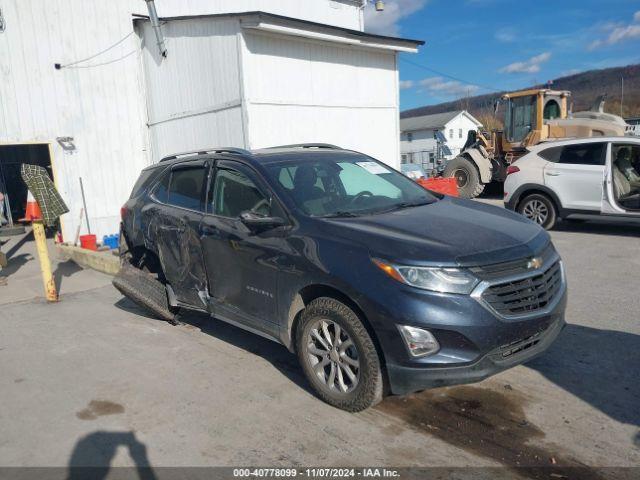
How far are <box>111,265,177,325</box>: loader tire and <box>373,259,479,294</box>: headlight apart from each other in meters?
3.11

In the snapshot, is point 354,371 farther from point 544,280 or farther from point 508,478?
point 544,280

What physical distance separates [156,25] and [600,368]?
407 inches

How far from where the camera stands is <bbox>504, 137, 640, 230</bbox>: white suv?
8.48 meters

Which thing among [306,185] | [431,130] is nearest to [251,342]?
[306,185]

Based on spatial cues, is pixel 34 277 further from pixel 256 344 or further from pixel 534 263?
pixel 534 263

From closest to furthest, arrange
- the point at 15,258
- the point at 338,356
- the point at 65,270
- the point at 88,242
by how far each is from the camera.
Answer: the point at 338,356, the point at 65,270, the point at 88,242, the point at 15,258

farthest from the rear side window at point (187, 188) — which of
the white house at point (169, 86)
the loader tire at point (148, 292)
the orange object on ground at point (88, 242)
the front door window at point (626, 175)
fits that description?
the front door window at point (626, 175)

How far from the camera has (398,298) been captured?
10.2ft

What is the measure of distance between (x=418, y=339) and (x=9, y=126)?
1076cm

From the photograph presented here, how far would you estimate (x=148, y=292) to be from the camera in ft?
17.7

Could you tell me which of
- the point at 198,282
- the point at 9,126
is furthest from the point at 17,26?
the point at 198,282

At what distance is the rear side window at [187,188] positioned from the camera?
15.9ft

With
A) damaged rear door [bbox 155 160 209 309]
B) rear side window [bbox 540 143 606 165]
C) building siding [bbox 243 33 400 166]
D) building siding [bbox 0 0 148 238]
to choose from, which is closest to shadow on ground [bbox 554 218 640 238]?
rear side window [bbox 540 143 606 165]

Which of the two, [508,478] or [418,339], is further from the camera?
[418,339]
